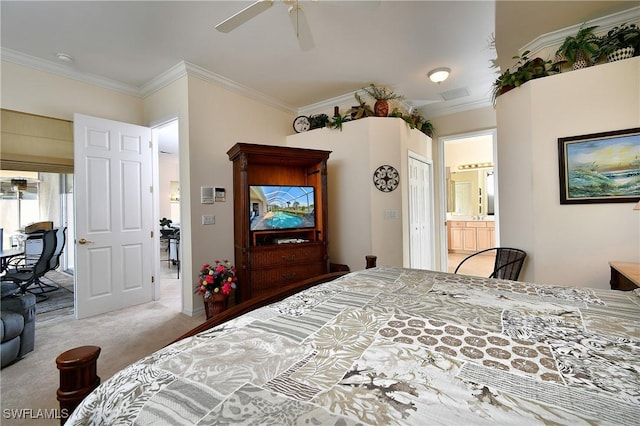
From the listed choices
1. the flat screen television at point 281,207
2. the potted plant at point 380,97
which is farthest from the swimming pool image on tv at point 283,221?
the potted plant at point 380,97

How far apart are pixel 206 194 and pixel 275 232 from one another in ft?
3.10

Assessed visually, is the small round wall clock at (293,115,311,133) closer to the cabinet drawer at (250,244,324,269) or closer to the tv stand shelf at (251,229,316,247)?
the tv stand shelf at (251,229,316,247)

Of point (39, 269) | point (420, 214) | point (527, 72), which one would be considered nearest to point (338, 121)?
point (420, 214)

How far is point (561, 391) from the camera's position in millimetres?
656

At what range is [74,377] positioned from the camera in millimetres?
805

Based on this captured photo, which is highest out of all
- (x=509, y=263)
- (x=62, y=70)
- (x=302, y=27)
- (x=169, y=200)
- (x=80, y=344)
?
(x=62, y=70)

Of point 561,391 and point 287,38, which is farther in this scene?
point 287,38

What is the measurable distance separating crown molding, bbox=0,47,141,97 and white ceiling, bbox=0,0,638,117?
28 mm

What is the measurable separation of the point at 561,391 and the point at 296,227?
304 cm

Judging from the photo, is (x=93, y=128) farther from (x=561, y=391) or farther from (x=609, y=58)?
(x=609, y=58)

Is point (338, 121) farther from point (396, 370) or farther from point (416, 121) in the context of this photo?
point (396, 370)

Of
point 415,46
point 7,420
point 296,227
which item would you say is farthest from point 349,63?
A: point 7,420

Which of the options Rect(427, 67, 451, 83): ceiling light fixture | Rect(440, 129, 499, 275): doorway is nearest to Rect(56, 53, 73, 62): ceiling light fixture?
Rect(427, 67, 451, 83): ceiling light fixture

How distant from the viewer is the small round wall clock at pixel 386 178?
3727 millimetres
